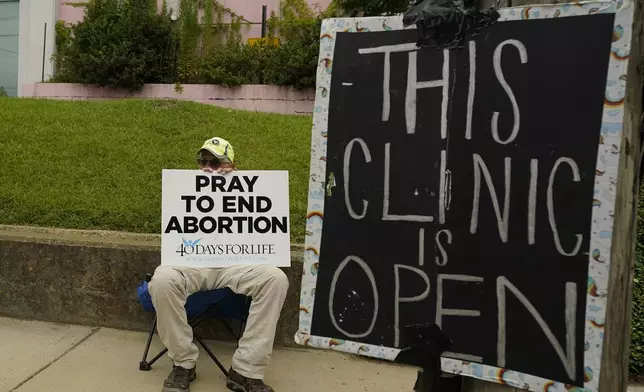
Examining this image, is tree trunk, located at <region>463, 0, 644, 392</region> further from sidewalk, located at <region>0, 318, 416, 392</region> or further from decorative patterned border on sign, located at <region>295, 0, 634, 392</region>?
sidewalk, located at <region>0, 318, 416, 392</region>

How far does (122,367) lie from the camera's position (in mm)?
3414

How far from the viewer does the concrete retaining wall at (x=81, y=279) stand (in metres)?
3.87

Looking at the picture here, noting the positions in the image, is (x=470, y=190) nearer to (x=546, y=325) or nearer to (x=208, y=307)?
(x=546, y=325)

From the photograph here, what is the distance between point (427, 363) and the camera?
1.61m

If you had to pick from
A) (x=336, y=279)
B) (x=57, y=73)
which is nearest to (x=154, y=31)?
(x=57, y=73)

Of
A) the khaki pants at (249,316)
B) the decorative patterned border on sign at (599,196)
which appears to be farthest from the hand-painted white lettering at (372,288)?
the khaki pants at (249,316)

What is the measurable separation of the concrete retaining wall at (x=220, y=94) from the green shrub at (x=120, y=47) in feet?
0.68

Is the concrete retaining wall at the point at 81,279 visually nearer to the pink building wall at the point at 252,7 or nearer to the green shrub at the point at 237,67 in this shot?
the green shrub at the point at 237,67

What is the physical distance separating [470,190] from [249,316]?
189cm

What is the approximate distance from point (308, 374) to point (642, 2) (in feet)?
8.98

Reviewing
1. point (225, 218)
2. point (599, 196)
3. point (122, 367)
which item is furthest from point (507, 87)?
point (122, 367)

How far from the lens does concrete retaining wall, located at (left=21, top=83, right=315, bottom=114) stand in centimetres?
988

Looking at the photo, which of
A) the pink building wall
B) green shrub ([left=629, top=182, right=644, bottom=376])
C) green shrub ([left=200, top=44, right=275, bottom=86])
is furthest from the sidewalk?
the pink building wall

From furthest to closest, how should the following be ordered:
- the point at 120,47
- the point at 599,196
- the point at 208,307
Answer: the point at 120,47, the point at 208,307, the point at 599,196
